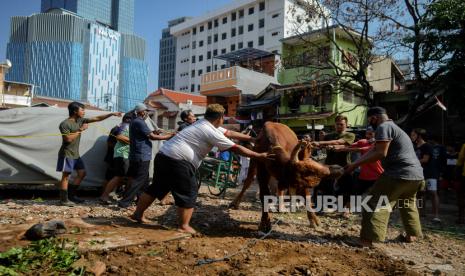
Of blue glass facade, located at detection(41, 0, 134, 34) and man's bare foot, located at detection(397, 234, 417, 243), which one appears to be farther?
blue glass facade, located at detection(41, 0, 134, 34)

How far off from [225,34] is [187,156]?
5709cm

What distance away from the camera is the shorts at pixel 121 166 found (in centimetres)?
707

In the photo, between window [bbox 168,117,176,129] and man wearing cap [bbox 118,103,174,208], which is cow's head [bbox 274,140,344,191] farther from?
window [bbox 168,117,176,129]

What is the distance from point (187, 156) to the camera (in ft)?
15.8

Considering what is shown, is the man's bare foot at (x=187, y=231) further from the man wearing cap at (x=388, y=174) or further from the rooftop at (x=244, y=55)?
the rooftop at (x=244, y=55)

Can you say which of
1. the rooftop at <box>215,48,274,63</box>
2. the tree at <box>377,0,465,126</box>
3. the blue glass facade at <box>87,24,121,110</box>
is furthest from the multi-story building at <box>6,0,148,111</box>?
the tree at <box>377,0,465,126</box>

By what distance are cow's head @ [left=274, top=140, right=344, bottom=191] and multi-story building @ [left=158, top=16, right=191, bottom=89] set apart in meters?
85.8

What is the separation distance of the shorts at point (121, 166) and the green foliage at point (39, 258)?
3.23 meters

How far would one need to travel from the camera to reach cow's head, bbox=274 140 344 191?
4641 millimetres

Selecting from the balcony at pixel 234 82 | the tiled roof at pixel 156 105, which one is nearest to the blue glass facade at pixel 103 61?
the tiled roof at pixel 156 105

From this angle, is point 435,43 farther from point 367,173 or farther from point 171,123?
point 171,123

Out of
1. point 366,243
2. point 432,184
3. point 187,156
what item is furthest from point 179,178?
point 432,184

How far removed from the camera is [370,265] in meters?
4.03

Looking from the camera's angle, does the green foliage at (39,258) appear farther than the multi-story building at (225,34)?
No
